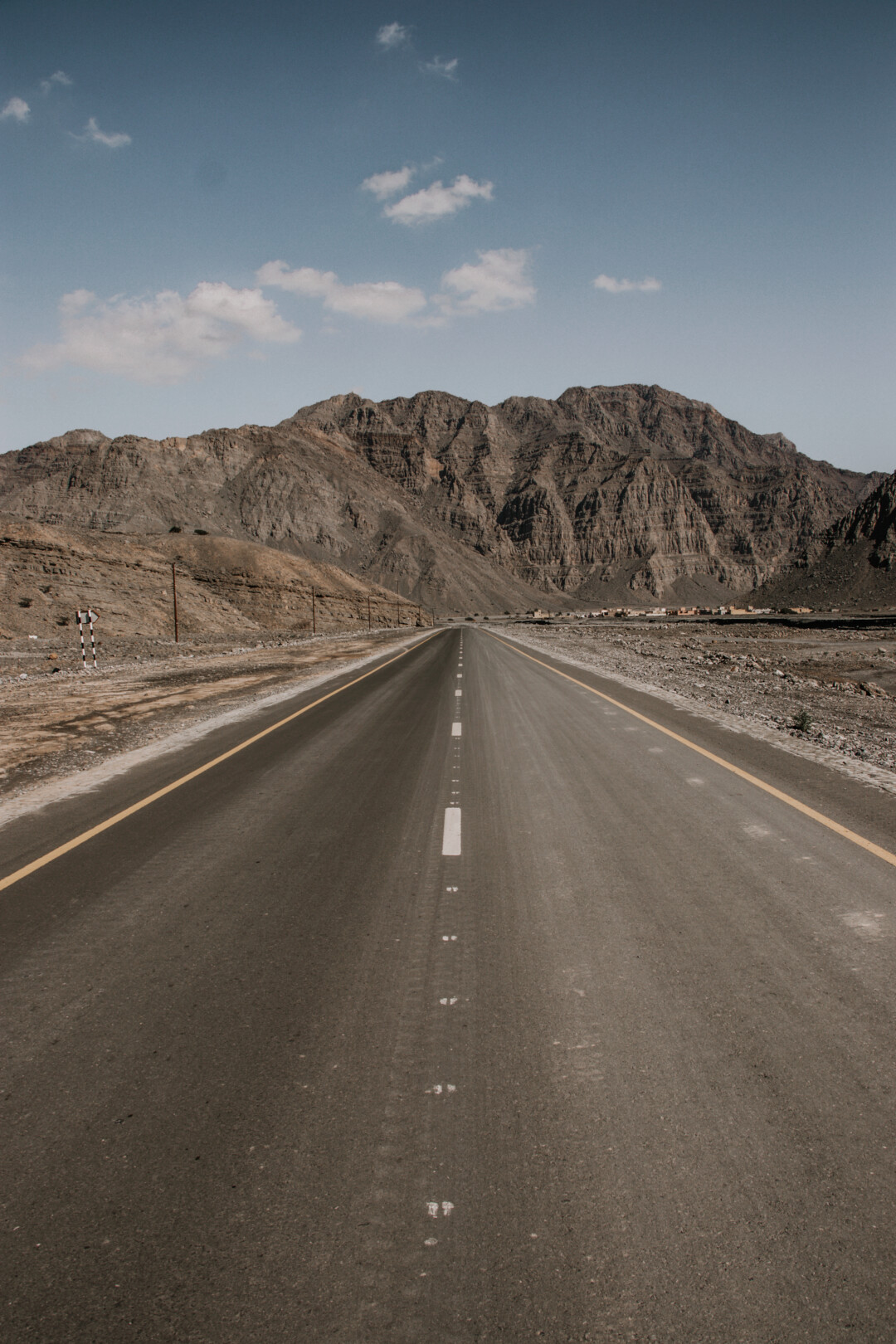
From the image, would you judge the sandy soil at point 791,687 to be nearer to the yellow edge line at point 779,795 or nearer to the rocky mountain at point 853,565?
the yellow edge line at point 779,795

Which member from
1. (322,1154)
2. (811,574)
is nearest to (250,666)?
(322,1154)

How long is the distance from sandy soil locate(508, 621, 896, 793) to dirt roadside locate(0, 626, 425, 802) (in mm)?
9858

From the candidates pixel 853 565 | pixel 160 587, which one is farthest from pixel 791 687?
pixel 853 565

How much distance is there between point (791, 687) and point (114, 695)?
1908 cm

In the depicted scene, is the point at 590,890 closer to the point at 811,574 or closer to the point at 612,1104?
the point at 612,1104

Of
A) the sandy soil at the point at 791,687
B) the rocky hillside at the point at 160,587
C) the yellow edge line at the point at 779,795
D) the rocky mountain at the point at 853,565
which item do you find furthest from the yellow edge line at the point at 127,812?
the rocky mountain at the point at 853,565

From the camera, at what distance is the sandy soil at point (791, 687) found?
10714 millimetres

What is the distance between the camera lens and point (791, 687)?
838 inches

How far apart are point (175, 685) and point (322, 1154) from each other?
63.4 feet

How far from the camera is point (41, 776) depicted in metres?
9.01

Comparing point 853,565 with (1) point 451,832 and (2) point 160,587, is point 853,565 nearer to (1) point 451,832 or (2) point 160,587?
(2) point 160,587

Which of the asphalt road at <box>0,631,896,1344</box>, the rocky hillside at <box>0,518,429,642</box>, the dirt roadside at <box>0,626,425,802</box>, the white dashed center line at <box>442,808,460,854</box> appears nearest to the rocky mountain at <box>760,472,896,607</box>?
the rocky hillside at <box>0,518,429,642</box>

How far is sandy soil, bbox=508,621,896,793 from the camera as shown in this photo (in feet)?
35.2

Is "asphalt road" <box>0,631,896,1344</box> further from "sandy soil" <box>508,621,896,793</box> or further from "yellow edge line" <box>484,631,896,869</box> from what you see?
"sandy soil" <box>508,621,896,793</box>
